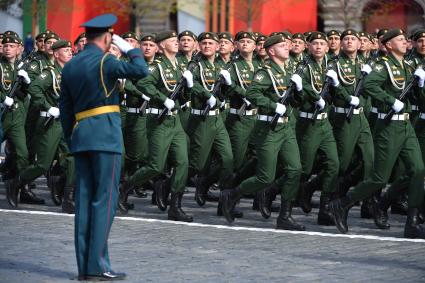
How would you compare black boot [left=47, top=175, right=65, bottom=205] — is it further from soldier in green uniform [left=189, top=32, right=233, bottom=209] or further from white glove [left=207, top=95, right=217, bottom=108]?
white glove [left=207, top=95, right=217, bottom=108]

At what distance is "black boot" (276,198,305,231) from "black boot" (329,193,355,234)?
0.32 m

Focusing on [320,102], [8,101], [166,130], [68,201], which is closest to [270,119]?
[320,102]

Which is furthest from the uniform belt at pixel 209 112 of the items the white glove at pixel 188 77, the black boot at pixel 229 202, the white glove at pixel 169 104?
the black boot at pixel 229 202

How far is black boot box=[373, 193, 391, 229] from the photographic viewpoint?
47.9 ft

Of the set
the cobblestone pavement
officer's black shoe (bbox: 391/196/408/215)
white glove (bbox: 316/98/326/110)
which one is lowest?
the cobblestone pavement

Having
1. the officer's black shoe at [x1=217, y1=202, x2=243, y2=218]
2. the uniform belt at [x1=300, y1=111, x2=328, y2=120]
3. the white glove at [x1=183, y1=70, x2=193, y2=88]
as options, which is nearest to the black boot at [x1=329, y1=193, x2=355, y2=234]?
the uniform belt at [x1=300, y1=111, x2=328, y2=120]

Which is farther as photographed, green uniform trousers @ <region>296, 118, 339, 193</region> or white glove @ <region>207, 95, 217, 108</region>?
white glove @ <region>207, 95, 217, 108</region>

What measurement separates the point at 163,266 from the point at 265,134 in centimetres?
333

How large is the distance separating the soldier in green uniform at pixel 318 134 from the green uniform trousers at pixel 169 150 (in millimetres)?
1141

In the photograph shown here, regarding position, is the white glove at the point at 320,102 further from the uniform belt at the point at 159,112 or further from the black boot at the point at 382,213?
the uniform belt at the point at 159,112

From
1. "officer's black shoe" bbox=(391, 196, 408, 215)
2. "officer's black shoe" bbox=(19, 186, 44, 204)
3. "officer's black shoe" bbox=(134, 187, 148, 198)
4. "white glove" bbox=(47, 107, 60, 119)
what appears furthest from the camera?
"officer's black shoe" bbox=(134, 187, 148, 198)

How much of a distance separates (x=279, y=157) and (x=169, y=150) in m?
1.22

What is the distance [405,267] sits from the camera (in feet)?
37.8

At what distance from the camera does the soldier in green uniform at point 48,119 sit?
16.1 m
